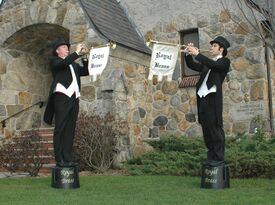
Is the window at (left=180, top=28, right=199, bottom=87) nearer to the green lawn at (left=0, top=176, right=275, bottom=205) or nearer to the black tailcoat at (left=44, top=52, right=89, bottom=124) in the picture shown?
the green lawn at (left=0, top=176, right=275, bottom=205)

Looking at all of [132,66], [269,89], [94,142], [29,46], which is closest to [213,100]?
[94,142]

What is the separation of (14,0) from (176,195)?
8403mm

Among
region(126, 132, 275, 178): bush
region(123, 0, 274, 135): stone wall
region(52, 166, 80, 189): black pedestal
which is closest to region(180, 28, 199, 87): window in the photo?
region(123, 0, 274, 135): stone wall

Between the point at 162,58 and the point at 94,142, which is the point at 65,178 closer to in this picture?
the point at 162,58

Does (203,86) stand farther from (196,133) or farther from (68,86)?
(196,133)

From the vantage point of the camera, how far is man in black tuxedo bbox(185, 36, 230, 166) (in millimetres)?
6270

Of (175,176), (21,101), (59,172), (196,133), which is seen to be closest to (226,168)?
(175,176)

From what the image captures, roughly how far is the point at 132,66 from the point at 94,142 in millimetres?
2706

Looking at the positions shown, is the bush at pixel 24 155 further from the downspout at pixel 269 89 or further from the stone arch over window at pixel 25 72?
the downspout at pixel 269 89

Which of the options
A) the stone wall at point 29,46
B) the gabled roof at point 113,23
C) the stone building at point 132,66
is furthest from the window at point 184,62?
the stone wall at point 29,46

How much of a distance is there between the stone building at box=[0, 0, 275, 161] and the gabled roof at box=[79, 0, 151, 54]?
3cm

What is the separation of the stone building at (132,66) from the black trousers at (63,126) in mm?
3496

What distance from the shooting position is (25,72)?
13.0 m

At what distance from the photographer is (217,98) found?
6.34 meters
